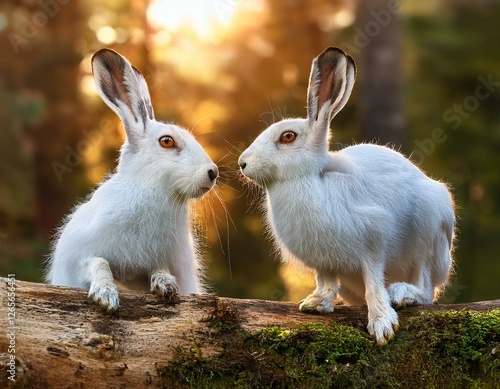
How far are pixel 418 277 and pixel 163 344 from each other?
2249mm

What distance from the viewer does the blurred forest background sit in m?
13.4

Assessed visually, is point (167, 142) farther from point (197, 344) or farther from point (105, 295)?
point (197, 344)

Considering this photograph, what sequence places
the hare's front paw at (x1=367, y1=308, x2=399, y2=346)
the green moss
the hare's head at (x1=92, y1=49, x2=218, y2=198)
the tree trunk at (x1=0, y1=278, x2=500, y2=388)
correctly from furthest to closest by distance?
the hare's head at (x1=92, y1=49, x2=218, y2=198) → the hare's front paw at (x1=367, y1=308, x2=399, y2=346) → the green moss → the tree trunk at (x1=0, y1=278, x2=500, y2=388)

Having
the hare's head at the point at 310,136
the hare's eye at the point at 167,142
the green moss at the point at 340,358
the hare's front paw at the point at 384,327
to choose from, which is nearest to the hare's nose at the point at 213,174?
the hare's head at the point at 310,136

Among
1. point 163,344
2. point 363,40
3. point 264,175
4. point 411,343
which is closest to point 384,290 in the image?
point 411,343

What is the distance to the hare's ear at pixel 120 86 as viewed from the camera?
678cm

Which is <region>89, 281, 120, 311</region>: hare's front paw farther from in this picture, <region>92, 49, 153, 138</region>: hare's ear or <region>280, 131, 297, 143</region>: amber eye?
<region>280, 131, 297, 143</region>: amber eye

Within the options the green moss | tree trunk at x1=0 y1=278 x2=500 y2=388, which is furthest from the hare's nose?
the green moss

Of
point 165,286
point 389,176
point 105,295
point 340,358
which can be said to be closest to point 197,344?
point 165,286

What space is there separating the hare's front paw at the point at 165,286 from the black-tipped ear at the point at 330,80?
1.64m

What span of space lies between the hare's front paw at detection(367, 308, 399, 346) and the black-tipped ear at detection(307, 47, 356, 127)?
4.94 feet

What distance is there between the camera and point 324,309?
6.41m

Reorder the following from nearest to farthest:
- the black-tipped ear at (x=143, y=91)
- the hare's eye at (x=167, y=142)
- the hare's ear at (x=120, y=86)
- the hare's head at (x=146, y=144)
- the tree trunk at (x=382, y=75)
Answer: the hare's head at (x=146, y=144) → the hare's eye at (x=167, y=142) → the hare's ear at (x=120, y=86) → the black-tipped ear at (x=143, y=91) → the tree trunk at (x=382, y=75)

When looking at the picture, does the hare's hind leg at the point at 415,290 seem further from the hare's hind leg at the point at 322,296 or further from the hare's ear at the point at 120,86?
the hare's ear at the point at 120,86
